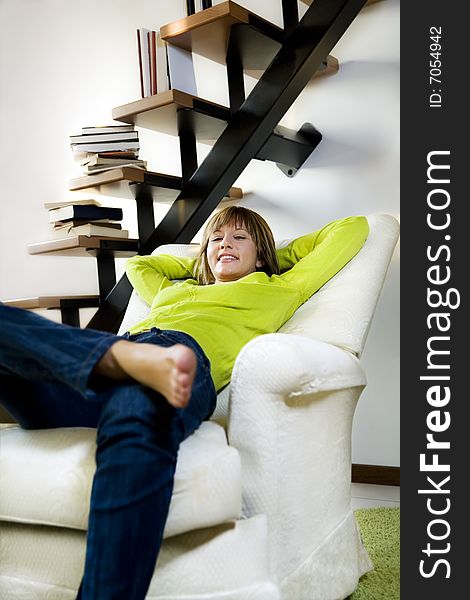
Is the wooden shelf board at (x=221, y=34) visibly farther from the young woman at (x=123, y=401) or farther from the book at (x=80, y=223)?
the young woman at (x=123, y=401)

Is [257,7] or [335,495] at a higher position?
[257,7]

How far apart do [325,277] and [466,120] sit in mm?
554

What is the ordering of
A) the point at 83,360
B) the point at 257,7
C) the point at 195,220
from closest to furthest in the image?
the point at 83,360
the point at 195,220
the point at 257,7

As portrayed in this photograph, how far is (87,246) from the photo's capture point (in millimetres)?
2607

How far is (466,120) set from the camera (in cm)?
185

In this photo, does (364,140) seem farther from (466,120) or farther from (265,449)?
(265,449)

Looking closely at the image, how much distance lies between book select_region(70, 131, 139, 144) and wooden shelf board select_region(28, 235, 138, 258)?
14.2 inches

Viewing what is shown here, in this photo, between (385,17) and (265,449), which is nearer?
(265,449)

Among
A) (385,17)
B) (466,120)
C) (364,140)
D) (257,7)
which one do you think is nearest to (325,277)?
(466,120)

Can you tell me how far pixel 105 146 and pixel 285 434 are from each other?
1.67 meters

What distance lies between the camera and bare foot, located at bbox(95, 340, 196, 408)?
1.07 meters

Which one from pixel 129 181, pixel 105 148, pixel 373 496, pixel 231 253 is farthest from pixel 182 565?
pixel 105 148

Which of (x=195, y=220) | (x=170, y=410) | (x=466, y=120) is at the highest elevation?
(x=466, y=120)

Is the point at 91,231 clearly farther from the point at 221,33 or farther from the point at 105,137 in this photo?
the point at 221,33
